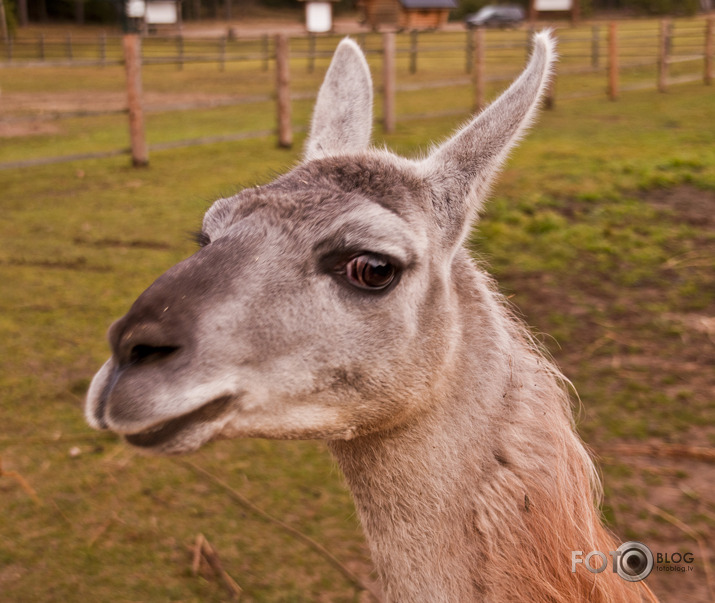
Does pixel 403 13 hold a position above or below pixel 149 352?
above

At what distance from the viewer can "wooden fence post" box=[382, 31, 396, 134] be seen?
13086 millimetres

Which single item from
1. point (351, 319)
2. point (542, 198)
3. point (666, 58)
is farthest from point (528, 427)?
point (666, 58)

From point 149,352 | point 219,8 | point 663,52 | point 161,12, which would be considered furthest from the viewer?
point 219,8

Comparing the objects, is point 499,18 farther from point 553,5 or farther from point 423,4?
point 423,4

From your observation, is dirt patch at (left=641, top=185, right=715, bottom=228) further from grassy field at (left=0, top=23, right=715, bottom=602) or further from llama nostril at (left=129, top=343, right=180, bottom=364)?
llama nostril at (left=129, top=343, right=180, bottom=364)

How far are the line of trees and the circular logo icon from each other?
1681 inches

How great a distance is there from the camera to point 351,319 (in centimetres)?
187

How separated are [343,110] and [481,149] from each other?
0.83m

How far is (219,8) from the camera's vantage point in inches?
2162

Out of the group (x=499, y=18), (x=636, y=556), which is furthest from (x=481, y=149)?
(x=499, y=18)

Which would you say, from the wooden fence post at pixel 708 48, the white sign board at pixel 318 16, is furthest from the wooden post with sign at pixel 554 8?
the wooden fence post at pixel 708 48

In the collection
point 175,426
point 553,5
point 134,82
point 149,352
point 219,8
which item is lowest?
point 175,426

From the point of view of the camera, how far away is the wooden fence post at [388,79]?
13.1 meters

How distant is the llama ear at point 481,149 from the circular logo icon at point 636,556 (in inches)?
44.2
